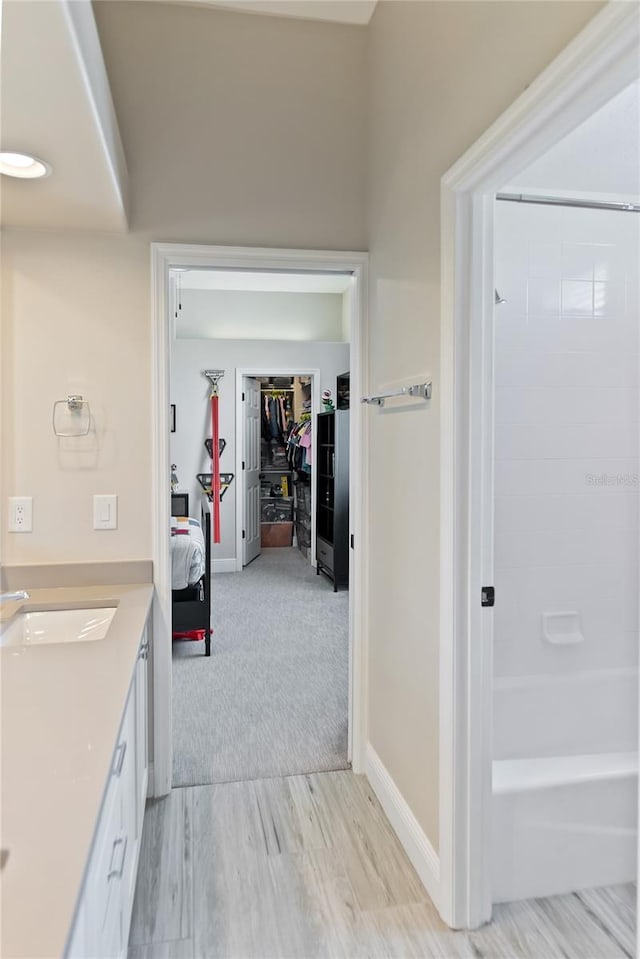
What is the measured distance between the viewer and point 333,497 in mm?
6035

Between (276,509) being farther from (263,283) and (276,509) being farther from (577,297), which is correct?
(577,297)

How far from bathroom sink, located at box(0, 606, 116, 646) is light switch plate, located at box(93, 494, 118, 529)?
0.38 metres

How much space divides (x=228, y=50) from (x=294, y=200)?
1.99ft

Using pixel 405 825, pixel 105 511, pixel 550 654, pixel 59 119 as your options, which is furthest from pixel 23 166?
pixel 550 654

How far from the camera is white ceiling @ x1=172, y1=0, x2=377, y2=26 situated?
2.38 metres

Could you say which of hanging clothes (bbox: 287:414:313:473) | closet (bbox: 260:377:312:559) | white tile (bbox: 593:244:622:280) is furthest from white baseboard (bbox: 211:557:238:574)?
white tile (bbox: 593:244:622:280)

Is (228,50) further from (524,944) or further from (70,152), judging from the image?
(524,944)

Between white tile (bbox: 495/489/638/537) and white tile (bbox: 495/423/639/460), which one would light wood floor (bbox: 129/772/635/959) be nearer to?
white tile (bbox: 495/489/638/537)

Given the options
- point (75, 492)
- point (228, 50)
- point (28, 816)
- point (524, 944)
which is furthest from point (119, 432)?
point (524, 944)

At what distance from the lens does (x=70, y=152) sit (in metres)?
1.69

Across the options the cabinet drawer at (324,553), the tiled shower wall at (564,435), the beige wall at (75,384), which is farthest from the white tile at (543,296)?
the cabinet drawer at (324,553)

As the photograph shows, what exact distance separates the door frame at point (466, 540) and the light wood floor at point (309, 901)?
125 millimetres

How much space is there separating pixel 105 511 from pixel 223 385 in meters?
4.35

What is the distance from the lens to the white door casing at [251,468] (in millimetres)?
6875
